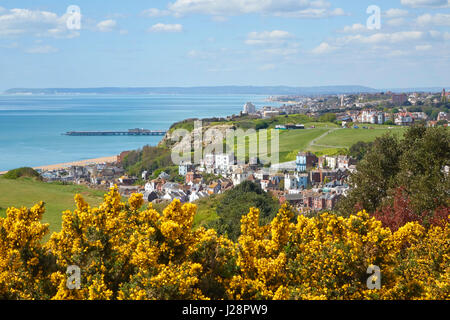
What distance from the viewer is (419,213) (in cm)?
1325

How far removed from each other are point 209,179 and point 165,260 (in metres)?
59.4

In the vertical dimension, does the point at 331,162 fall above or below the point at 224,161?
above

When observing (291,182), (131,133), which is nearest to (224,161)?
(291,182)

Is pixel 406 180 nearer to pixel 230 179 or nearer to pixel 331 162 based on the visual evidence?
pixel 230 179

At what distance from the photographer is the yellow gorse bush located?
619 cm

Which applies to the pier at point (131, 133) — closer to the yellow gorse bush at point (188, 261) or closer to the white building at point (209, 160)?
the white building at point (209, 160)

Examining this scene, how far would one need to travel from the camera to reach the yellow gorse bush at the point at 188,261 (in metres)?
6.19

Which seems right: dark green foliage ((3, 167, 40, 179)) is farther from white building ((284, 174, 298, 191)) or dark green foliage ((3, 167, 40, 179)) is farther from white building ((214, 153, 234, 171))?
white building ((214, 153, 234, 171))

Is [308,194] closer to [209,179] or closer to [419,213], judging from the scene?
[209,179]

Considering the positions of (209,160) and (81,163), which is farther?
(81,163)

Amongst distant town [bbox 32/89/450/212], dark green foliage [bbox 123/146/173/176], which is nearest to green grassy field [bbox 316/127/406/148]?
distant town [bbox 32/89/450/212]

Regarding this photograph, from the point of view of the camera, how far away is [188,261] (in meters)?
6.64
